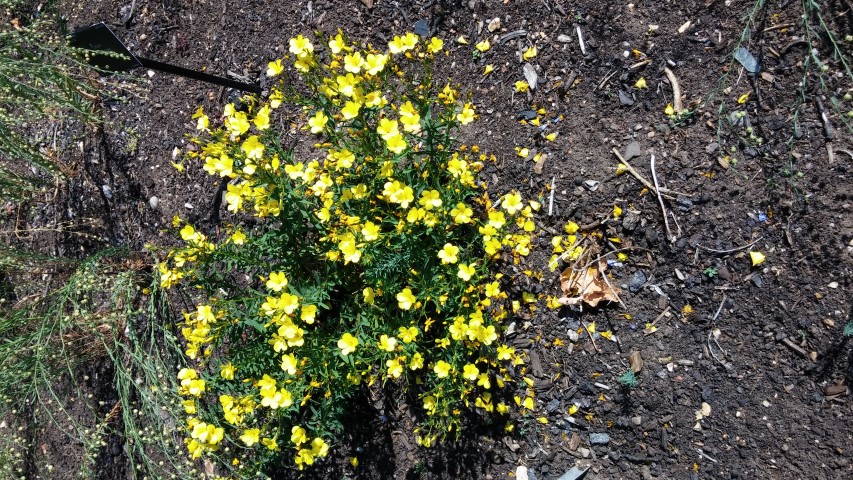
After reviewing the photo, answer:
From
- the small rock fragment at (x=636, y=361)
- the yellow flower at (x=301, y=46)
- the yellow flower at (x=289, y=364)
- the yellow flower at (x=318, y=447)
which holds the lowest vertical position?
the small rock fragment at (x=636, y=361)

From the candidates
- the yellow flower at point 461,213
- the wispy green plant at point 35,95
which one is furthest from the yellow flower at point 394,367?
the wispy green plant at point 35,95

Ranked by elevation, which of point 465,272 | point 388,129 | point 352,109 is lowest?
point 465,272

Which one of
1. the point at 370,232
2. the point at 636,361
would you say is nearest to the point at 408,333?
the point at 370,232

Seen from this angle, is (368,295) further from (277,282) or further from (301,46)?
(301,46)

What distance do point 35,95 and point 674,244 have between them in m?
4.32

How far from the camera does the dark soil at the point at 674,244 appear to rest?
2.73 meters

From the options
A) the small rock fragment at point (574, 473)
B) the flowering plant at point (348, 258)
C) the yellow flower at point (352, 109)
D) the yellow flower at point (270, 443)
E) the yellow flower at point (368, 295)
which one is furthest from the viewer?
the small rock fragment at point (574, 473)

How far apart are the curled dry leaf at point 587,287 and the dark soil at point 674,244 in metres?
0.06

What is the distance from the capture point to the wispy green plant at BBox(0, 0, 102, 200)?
342 cm

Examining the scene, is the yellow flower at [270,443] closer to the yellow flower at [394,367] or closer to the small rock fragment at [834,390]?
the yellow flower at [394,367]

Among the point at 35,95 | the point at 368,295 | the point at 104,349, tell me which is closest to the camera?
the point at 368,295

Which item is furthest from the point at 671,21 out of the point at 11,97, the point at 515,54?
the point at 11,97

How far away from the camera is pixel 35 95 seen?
3.88m

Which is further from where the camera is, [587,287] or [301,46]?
[587,287]
